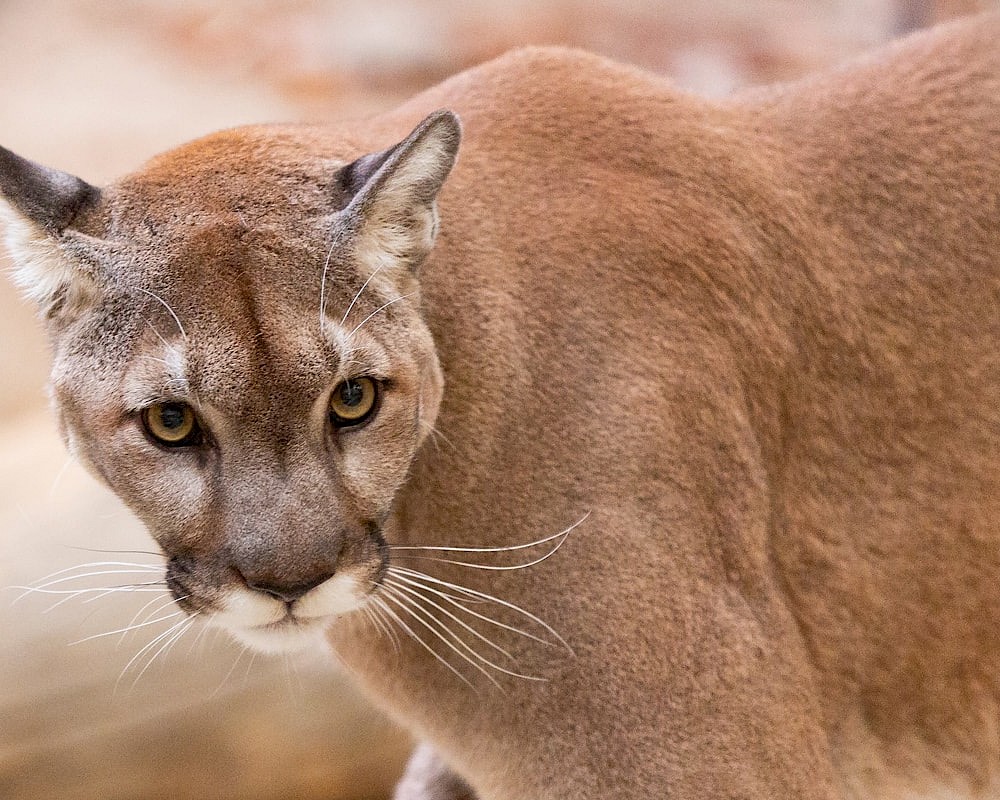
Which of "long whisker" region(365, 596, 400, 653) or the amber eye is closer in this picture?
the amber eye

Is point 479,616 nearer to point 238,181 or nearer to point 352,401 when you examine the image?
point 352,401

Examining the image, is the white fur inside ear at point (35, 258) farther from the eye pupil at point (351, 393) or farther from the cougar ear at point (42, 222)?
the eye pupil at point (351, 393)

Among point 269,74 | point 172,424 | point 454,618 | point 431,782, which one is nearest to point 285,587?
point 172,424

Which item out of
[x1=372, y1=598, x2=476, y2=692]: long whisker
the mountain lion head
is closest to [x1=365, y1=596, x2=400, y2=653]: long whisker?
[x1=372, y1=598, x2=476, y2=692]: long whisker

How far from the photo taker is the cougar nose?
190cm

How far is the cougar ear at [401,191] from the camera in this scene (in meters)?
1.98

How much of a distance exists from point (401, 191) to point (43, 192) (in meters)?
0.55

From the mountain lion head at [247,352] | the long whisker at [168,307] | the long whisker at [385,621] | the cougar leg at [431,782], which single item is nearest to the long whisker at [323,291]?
the mountain lion head at [247,352]

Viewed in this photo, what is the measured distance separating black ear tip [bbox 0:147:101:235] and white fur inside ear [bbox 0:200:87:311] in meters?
0.02

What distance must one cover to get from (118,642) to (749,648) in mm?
2098

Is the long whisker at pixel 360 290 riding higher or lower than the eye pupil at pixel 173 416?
higher

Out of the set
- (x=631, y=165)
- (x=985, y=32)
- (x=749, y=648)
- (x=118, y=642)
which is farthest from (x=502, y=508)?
(x=118, y=642)

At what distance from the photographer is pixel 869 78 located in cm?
260

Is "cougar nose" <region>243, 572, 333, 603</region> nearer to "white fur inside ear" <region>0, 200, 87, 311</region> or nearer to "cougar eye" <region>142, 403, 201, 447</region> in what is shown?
"cougar eye" <region>142, 403, 201, 447</region>
